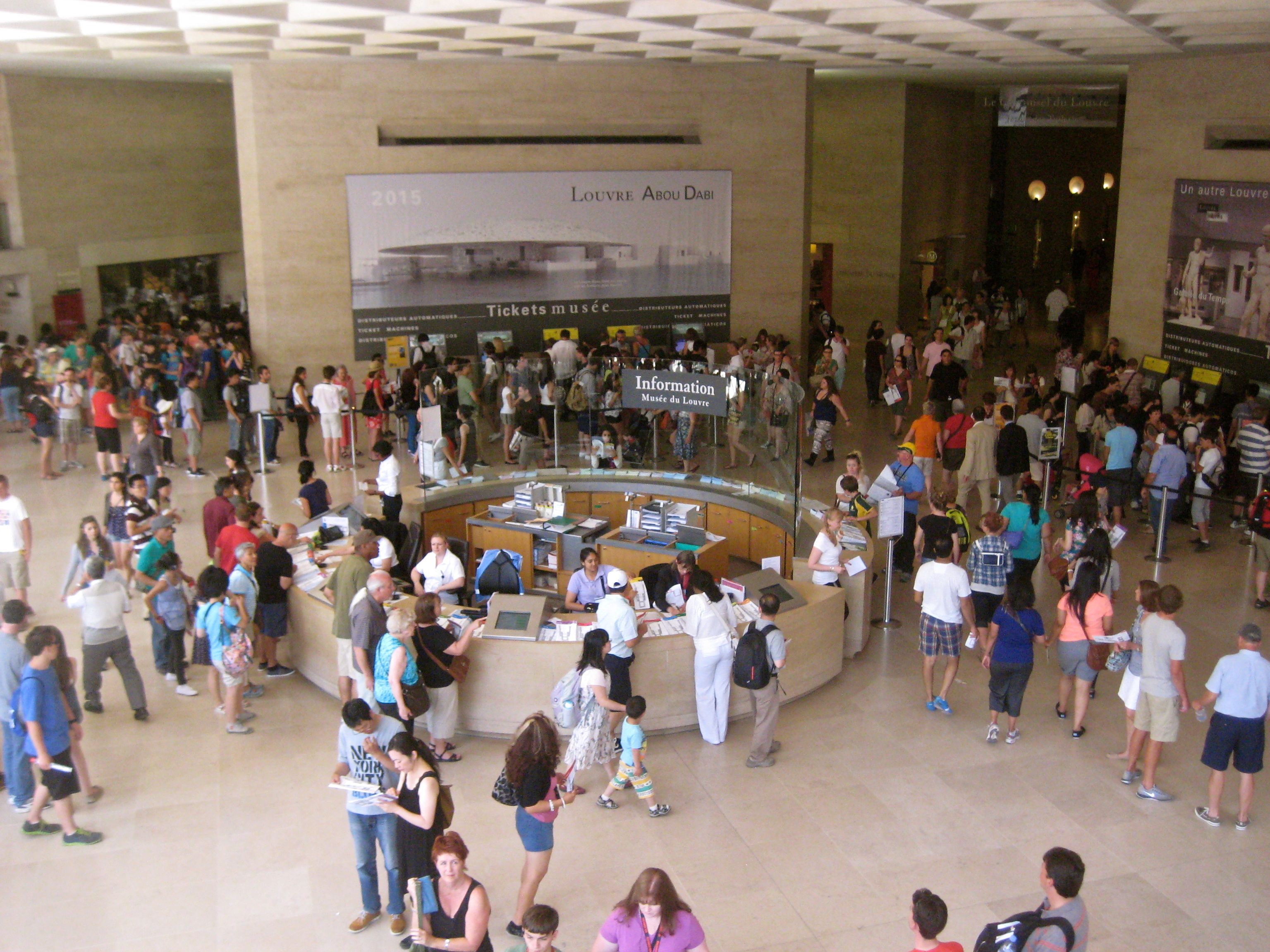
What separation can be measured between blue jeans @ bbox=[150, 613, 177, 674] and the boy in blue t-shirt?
12.6ft

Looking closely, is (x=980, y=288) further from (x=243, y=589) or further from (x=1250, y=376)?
(x=243, y=589)

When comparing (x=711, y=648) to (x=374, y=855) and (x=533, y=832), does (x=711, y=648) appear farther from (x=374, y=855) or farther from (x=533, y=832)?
(x=374, y=855)

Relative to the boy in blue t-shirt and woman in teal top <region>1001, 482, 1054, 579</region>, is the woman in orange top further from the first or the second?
the boy in blue t-shirt

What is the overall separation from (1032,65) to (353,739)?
55.8 ft

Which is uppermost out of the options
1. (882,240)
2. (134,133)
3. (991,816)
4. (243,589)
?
(134,133)

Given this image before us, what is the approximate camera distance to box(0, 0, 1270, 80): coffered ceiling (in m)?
11.9

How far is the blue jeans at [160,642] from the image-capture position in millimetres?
9383

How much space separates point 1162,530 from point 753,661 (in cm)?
640

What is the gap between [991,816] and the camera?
7.66 meters

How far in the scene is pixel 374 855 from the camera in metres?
6.39

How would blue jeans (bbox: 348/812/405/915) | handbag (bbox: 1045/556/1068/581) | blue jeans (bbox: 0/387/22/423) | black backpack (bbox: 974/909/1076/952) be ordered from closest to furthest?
black backpack (bbox: 974/909/1076/952) → blue jeans (bbox: 348/812/405/915) → handbag (bbox: 1045/556/1068/581) → blue jeans (bbox: 0/387/22/423)

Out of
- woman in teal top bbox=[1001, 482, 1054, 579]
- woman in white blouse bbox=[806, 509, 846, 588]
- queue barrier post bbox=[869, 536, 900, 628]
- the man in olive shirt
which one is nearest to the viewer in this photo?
the man in olive shirt

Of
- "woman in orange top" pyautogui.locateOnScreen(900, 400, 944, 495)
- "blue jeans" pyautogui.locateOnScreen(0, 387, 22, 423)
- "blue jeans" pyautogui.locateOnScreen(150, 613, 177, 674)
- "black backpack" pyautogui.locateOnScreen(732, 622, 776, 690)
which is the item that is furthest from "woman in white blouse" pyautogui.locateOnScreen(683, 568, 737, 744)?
"blue jeans" pyautogui.locateOnScreen(0, 387, 22, 423)

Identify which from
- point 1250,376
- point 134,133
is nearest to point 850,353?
point 1250,376
